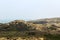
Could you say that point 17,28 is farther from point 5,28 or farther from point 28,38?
point 28,38

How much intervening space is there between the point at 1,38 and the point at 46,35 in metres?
5.95

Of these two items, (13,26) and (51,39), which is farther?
(13,26)

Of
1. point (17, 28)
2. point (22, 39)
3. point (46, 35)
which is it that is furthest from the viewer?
point (17, 28)

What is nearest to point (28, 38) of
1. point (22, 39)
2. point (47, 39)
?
point (22, 39)

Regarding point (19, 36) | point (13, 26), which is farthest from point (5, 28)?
point (19, 36)

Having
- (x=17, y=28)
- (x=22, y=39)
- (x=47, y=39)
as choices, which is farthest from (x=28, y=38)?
(x=17, y=28)

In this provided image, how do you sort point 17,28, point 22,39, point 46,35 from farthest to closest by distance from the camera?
1. point 17,28
2. point 46,35
3. point 22,39

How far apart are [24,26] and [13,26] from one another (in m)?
1.87

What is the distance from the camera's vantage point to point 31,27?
1266 inches

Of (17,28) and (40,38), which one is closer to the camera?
(40,38)

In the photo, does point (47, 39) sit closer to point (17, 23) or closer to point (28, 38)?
point (28, 38)

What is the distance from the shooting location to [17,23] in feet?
107

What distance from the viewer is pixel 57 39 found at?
2411 centimetres

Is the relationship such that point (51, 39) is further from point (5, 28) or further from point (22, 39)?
point (5, 28)
